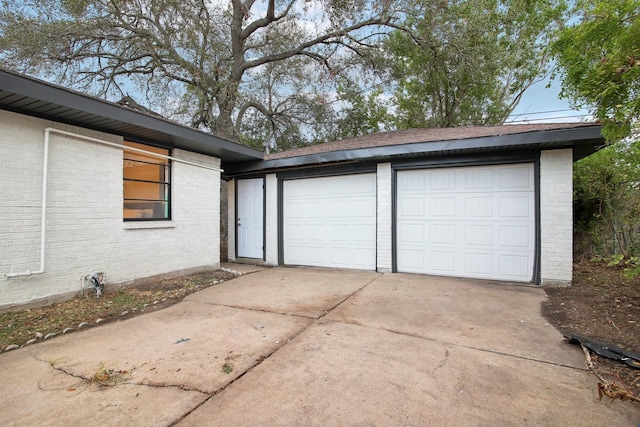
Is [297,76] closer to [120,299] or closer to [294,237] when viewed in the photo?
[294,237]

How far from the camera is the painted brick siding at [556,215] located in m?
4.90

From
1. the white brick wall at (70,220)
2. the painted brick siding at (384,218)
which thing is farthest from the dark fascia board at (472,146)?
the white brick wall at (70,220)

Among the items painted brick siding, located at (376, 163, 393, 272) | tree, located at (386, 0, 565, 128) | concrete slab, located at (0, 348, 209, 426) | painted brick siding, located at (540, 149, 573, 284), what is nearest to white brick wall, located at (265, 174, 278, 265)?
painted brick siding, located at (376, 163, 393, 272)

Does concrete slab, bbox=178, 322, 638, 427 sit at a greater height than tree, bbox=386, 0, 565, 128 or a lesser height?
lesser

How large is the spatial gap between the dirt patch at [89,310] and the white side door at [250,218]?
2318 mm

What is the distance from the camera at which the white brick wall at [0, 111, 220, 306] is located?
364 cm

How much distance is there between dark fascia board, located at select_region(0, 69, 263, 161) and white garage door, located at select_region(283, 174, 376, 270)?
1619 mm

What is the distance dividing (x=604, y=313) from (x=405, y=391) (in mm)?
3268

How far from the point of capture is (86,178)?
4.39 meters

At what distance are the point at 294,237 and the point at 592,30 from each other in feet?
19.5

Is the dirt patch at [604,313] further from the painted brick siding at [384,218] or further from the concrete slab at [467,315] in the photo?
the painted brick siding at [384,218]

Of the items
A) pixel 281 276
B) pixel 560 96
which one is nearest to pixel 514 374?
pixel 281 276

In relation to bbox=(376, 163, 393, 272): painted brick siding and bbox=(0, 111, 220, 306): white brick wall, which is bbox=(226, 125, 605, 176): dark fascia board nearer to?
bbox=(376, 163, 393, 272): painted brick siding

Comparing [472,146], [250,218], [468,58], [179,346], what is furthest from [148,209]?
[468,58]
